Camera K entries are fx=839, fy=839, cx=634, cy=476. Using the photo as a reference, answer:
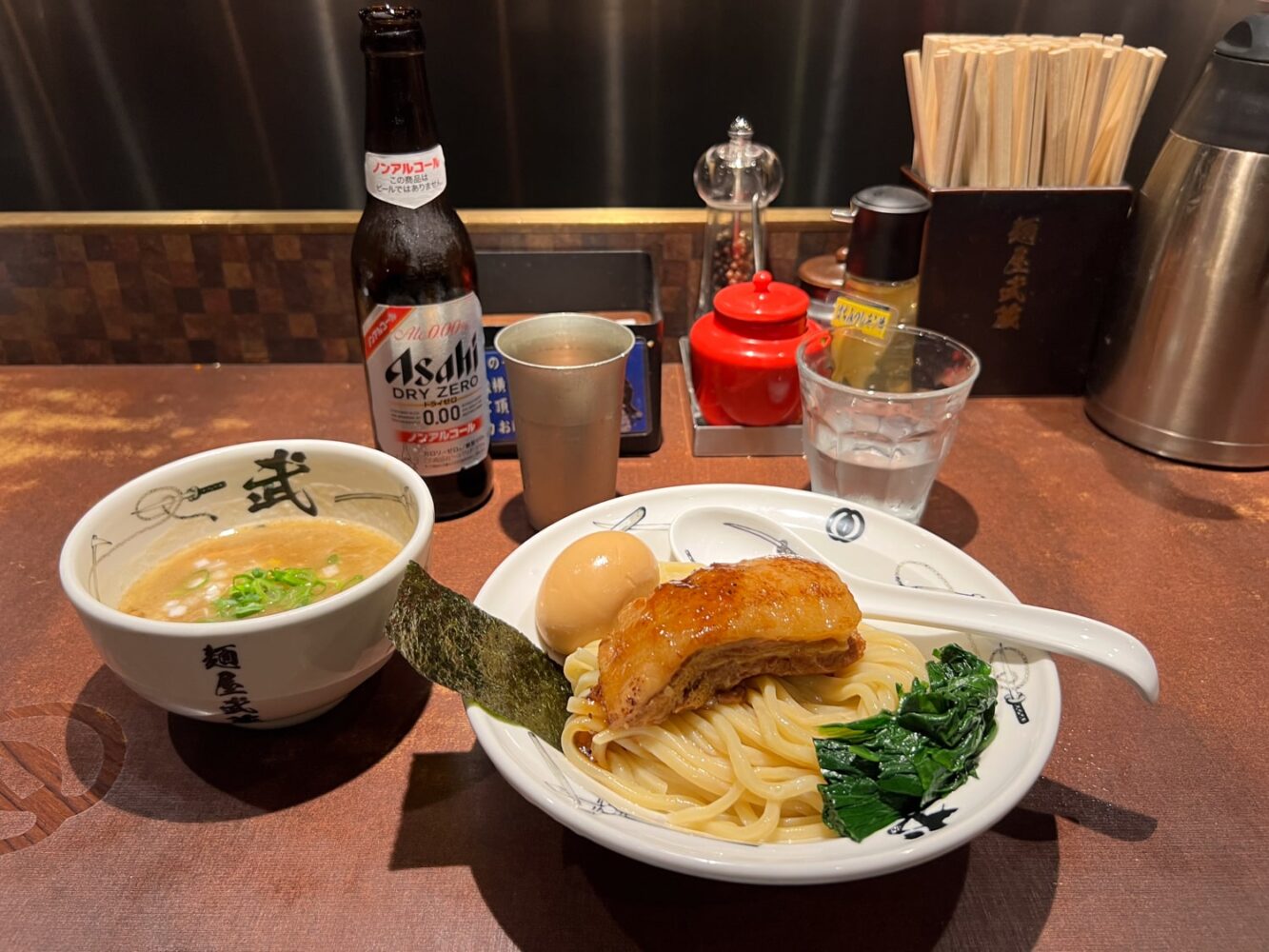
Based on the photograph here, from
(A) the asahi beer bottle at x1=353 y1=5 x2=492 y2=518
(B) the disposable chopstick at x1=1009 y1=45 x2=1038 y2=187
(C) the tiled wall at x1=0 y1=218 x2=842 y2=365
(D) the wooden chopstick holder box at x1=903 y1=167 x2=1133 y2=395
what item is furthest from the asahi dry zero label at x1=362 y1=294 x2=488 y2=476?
(B) the disposable chopstick at x1=1009 y1=45 x2=1038 y2=187

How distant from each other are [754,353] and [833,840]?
0.78 m

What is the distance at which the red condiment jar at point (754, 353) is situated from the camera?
4.06 feet

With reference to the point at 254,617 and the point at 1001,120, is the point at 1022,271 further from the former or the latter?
the point at 254,617

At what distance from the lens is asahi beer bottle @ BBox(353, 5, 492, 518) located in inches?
38.2

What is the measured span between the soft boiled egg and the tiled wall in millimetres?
822

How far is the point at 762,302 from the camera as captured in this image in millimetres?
1250

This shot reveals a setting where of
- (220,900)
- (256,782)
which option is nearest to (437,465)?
(256,782)

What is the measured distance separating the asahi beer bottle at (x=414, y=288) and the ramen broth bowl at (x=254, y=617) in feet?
0.55

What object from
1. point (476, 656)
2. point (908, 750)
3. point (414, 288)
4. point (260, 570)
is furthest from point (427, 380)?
point (908, 750)

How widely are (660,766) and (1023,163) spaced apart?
43.4 inches

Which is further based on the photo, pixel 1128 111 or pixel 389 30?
pixel 1128 111

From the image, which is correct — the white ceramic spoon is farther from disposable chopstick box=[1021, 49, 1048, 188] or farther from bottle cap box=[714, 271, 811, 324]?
disposable chopstick box=[1021, 49, 1048, 188]

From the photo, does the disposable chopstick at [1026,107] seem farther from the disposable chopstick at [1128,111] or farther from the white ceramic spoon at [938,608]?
the white ceramic spoon at [938,608]

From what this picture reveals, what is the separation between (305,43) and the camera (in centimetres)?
157
